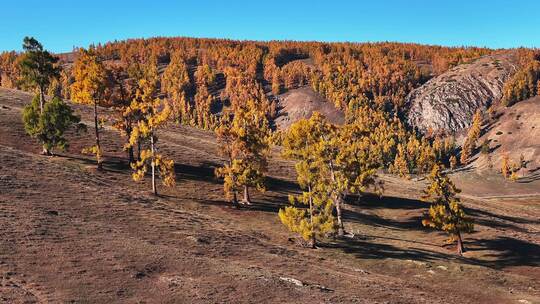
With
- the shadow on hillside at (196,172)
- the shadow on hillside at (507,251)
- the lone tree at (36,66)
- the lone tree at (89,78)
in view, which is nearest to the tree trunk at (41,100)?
the lone tree at (36,66)

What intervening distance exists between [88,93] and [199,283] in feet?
123

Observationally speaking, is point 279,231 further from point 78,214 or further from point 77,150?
point 77,150

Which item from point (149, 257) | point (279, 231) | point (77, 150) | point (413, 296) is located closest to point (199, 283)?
point (149, 257)

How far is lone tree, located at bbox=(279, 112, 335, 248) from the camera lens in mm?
46562

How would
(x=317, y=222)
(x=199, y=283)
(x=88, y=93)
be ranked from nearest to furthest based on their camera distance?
(x=199, y=283), (x=317, y=222), (x=88, y=93)

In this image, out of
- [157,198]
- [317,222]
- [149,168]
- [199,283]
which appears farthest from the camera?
[149,168]

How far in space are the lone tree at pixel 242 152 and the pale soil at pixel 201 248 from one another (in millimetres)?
3070

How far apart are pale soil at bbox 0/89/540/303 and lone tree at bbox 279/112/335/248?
224 centimetres

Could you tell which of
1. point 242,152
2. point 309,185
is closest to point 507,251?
point 309,185

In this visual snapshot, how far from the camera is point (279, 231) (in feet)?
170

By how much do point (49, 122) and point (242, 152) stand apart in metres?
25.5

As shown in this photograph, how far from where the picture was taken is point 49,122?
60.1m

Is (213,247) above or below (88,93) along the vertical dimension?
below

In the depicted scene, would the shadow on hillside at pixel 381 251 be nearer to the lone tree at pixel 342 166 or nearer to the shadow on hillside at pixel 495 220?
the lone tree at pixel 342 166
